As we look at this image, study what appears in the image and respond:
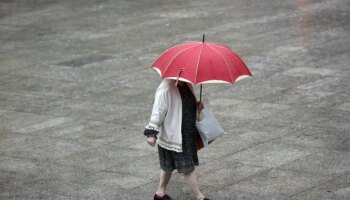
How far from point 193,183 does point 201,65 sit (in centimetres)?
127

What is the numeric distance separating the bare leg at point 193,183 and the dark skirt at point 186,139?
92 millimetres

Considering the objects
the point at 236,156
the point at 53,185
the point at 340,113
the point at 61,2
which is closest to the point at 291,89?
the point at 340,113

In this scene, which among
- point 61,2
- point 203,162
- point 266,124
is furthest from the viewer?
point 61,2

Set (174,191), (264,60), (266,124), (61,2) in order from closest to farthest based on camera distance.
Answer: (174,191)
(266,124)
(264,60)
(61,2)

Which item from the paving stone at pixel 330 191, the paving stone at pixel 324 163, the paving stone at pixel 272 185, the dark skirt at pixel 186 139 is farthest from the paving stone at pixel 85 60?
the paving stone at pixel 330 191

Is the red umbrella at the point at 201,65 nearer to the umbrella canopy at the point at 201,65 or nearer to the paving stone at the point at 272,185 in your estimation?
the umbrella canopy at the point at 201,65

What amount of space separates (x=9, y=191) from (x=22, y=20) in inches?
473

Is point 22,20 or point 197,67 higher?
point 197,67

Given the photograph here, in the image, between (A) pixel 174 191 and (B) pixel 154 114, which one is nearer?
(B) pixel 154 114

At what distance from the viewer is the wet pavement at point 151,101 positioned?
9.53 metres

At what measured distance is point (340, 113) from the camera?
11.8 meters

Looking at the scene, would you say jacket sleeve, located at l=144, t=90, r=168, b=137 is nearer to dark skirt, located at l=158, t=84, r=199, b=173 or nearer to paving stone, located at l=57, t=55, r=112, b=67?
dark skirt, located at l=158, t=84, r=199, b=173

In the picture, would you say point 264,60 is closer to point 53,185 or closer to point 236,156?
point 236,156

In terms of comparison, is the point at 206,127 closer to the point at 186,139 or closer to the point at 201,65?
the point at 186,139
